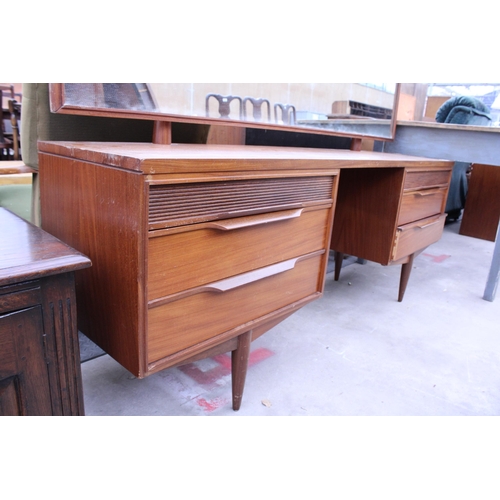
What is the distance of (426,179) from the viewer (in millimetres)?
1601

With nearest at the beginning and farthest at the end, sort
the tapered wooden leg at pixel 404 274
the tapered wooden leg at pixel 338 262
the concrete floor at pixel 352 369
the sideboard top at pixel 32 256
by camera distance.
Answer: the sideboard top at pixel 32 256, the concrete floor at pixel 352 369, the tapered wooden leg at pixel 404 274, the tapered wooden leg at pixel 338 262

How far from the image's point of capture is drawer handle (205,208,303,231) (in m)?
0.77

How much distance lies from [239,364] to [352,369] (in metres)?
0.47

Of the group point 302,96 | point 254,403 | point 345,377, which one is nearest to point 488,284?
point 345,377

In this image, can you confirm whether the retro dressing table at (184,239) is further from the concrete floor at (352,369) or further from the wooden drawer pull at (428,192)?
the wooden drawer pull at (428,192)

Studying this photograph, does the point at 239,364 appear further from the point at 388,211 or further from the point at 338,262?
the point at 338,262

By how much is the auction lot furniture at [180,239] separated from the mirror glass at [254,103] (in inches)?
8.7

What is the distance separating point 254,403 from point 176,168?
705 mm

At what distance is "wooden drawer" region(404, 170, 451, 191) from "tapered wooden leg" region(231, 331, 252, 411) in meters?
0.88

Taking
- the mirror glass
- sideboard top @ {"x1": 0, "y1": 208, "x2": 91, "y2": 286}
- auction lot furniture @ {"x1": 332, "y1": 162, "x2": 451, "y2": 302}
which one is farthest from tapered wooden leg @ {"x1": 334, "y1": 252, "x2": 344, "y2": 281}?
sideboard top @ {"x1": 0, "y1": 208, "x2": 91, "y2": 286}

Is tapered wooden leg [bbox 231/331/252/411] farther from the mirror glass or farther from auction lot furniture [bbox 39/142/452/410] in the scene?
the mirror glass

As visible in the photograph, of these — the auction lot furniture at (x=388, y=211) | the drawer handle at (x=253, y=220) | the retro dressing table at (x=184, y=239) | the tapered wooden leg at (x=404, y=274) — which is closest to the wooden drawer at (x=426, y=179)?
the auction lot furniture at (x=388, y=211)

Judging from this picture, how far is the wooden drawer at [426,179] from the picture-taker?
1.49 metres

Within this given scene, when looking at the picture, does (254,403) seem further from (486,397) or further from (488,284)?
(488,284)
